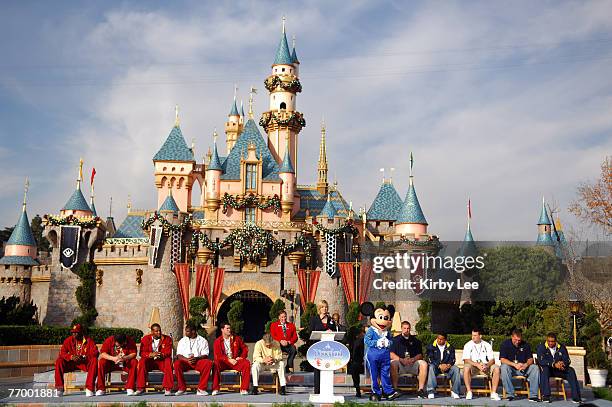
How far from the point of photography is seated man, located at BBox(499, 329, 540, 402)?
38.7 feet

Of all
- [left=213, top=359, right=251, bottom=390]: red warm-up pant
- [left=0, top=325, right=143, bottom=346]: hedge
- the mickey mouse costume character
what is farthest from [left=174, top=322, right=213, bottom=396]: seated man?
[left=0, top=325, right=143, bottom=346]: hedge

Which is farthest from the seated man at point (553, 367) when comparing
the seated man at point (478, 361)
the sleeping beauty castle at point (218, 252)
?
the sleeping beauty castle at point (218, 252)

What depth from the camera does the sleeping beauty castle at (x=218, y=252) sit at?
31.5 meters

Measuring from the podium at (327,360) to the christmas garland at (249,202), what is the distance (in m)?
23.5

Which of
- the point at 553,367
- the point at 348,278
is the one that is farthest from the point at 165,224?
the point at 553,367

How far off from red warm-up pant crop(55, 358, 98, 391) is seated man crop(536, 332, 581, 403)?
761 cm

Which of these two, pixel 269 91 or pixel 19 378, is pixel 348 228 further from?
pixel 19 378

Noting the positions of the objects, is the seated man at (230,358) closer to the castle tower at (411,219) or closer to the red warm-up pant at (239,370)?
the red warm-up pant at (239,370)

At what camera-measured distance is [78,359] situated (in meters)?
12.2

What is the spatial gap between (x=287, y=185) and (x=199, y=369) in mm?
23829

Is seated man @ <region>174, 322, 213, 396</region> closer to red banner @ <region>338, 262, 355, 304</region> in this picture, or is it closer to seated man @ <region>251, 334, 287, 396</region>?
seated man @ <region>251, 334, 287, 396</region>

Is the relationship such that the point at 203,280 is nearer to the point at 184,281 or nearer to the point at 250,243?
the point at 184,281

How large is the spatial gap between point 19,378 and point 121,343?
8796mm

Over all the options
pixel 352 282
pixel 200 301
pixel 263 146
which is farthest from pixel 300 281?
pixel 263 146
